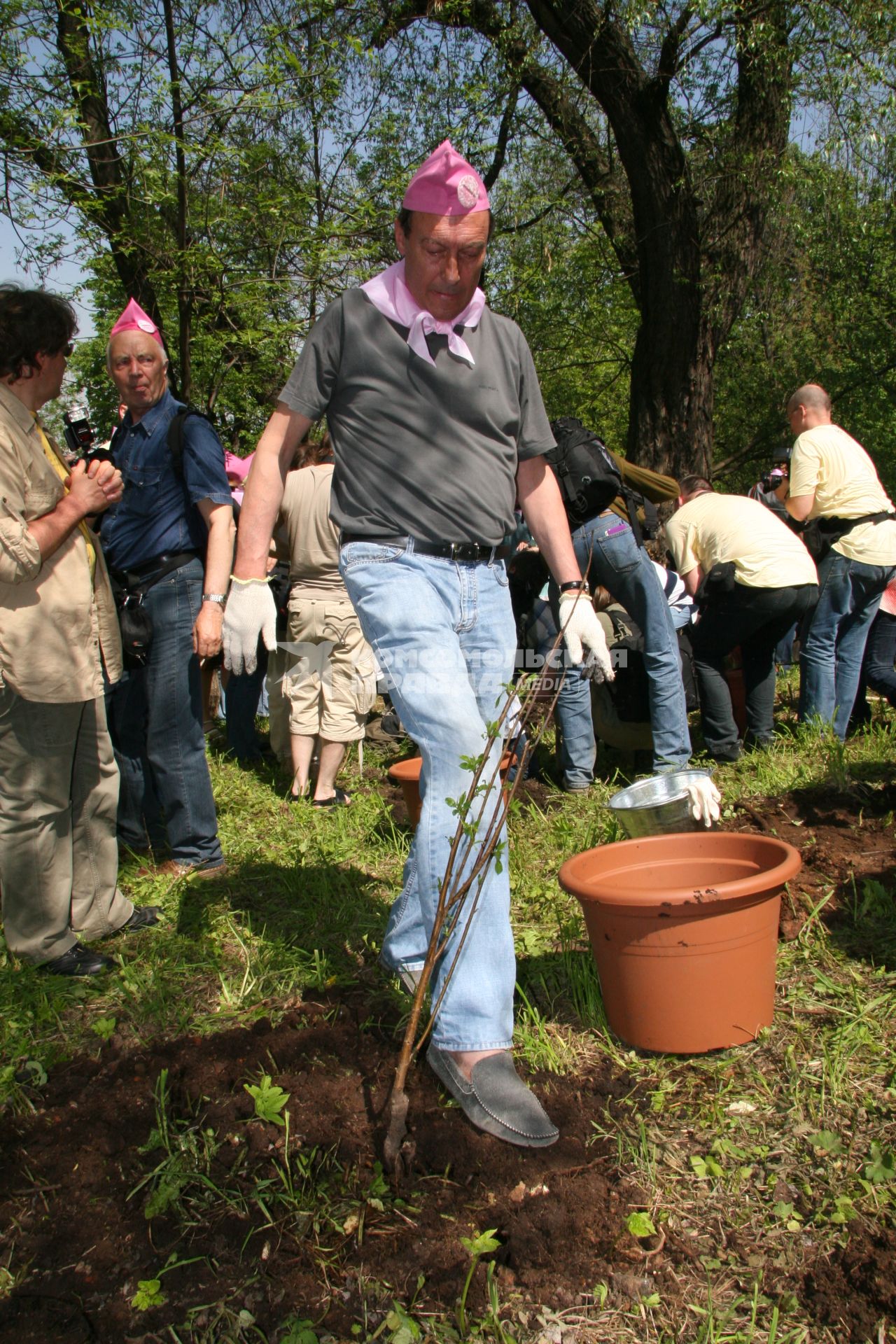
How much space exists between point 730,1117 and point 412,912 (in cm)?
86

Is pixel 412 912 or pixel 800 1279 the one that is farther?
pixel 412 912

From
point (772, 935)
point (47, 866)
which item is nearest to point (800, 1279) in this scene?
point (772, 935)

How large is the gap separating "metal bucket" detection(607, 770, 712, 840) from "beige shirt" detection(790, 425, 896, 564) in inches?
87.7

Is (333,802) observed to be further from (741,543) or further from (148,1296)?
(148,1296)

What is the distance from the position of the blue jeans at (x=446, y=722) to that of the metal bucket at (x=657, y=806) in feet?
4.19

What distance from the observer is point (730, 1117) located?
7.39 feet

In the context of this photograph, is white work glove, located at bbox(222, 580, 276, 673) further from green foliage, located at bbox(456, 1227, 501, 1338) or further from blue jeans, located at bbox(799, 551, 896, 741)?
blue jeans, located at bbox(799, 551, 896, 741)

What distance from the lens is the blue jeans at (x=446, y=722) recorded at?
2.22 meters

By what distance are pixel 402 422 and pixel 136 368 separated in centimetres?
173

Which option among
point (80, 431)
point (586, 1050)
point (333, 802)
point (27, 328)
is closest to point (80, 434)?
point (80, 431)

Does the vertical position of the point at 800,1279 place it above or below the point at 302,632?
below

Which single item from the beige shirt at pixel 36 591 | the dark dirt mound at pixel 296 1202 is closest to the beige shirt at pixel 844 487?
the dark dirt mound at pixel 296 1202

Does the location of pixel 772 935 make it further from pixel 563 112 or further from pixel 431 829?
pixel 563 112

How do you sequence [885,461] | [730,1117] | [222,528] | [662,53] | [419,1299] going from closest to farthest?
[419,1299] < [730,1117] < [222,528] < [662,53] < [885,461]
